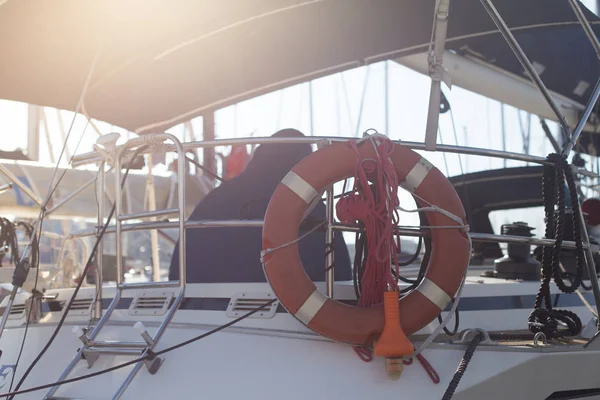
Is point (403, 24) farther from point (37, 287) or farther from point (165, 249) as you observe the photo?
point (165, 249)

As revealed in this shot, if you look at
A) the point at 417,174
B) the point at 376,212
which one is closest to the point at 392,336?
the point at 376,212

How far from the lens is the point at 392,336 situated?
8.11 ft

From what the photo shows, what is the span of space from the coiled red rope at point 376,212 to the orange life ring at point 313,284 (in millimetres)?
55

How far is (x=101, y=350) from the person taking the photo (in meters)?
2.90

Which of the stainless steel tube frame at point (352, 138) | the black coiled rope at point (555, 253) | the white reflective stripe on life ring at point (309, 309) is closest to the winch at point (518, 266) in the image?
the black coiled rope at point (555, 253)

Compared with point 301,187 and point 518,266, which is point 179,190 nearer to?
point 301,187

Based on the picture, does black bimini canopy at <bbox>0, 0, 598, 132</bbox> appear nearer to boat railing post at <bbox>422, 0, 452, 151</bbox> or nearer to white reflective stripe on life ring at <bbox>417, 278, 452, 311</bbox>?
boat railing post at <bbox>422, 0, 452, 151</bbox>

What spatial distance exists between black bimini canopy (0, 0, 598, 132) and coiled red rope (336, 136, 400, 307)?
6.66 ft

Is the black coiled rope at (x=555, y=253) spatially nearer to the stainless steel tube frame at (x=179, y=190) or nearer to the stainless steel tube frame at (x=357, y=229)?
the stainless steel tube frame at (x=357, y=229)

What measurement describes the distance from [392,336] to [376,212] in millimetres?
480

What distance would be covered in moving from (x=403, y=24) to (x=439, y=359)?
2864 millimetres


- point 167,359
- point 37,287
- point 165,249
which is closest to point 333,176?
point 167,359

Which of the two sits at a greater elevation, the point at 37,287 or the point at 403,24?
the point at 403,24

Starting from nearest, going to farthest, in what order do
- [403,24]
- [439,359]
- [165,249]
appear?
[439,359]
[403,24]
[165,249]
